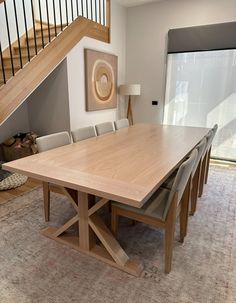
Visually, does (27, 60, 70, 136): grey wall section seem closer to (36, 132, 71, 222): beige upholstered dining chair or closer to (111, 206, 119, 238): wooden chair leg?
(36, 132, 71, 222): beige upholstered dining chair

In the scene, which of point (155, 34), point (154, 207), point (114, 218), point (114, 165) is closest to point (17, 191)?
point (114, 218)

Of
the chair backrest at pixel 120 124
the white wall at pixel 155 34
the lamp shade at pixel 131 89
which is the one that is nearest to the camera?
the chair backrest at pixel 120 124

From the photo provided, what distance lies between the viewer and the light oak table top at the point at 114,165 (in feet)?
4.08

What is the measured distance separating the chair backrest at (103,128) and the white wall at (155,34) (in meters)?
2.02

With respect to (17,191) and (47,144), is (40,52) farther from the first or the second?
(17,191)

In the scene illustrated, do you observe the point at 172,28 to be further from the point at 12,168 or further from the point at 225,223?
the point at 12,168

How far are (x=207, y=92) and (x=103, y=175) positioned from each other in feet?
11.5

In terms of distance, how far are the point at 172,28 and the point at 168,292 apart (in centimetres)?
434

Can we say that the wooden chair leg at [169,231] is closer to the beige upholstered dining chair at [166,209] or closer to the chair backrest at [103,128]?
the beige upholstered dining chair at [166,209]

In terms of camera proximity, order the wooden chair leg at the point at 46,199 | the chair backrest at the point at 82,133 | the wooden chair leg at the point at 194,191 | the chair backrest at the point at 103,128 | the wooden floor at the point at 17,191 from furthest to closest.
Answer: the chair backrest at the point at 103,128 < the wooden floor at the point at 17,191 < the chair backrest at the point at 82,133 < the wooden chair leg at the point at 194,191 < the wooden chair leg at the point at 46,199

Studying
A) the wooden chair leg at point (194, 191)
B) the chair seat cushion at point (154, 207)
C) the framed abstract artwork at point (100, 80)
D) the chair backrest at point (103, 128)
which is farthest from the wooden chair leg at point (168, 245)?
the framed abstract artwork at point (100, 80)

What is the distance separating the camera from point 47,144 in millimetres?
2102

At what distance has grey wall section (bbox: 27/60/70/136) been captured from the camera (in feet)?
11.6

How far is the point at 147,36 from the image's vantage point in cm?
453
